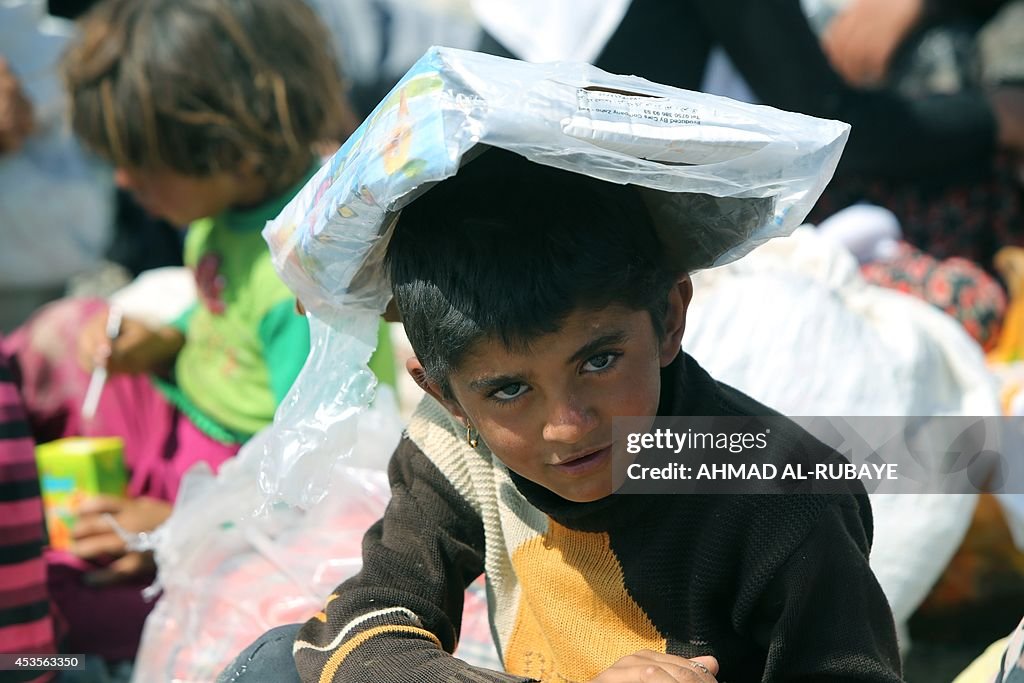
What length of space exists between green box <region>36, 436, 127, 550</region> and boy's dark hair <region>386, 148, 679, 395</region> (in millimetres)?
1179

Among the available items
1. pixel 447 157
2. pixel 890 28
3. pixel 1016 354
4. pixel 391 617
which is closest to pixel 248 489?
pixel 391 617

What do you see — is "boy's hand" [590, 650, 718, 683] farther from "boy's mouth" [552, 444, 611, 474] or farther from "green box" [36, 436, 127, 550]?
"green box" [36, 436, 127, 550]

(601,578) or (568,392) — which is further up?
(568,392)

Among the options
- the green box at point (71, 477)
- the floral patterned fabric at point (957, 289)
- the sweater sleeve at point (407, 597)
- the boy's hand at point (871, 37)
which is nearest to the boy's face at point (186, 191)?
the green box at point (71, 477)

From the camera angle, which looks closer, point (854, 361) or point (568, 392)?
point (568, 392)

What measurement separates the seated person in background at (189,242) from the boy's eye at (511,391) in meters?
0.96

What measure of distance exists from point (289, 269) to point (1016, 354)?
1.74 meters

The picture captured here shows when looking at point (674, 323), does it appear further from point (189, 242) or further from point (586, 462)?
point (189, 242)

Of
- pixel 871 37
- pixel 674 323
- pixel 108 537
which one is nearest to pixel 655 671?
pixel 674 323

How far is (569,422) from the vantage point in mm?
1054

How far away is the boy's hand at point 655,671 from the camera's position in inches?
38.9

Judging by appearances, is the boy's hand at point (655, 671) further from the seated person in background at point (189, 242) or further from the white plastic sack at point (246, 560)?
the seated person in background at point (189, 242)

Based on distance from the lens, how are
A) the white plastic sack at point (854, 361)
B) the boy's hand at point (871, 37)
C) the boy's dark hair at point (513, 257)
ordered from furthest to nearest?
1. the boy's hand at point (871, 37)
2. the white plastic sack at point (854, 361)
3. the boy's dark hair at point (513, 257)

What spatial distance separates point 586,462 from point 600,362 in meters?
0.09
